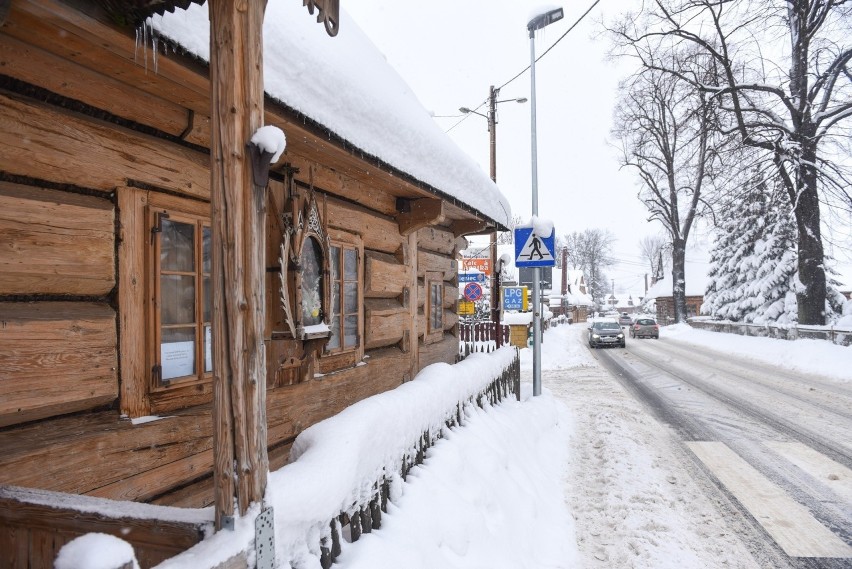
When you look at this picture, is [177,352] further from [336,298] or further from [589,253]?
[589,253]

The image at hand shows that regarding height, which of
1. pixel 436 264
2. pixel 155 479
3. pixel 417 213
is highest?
pixel 417 213

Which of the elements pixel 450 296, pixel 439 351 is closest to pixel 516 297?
pixel 450 296

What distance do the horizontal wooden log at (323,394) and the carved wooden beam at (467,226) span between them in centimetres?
294

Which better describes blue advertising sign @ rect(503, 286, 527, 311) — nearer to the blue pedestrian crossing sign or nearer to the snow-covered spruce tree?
the snow-covered spruce tree

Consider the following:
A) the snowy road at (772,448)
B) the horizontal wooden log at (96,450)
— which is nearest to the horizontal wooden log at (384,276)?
the horizontal wooden log at (96,450)

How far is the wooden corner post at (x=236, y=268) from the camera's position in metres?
1.77

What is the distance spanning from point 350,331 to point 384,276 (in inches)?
34.3

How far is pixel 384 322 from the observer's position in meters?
5.40

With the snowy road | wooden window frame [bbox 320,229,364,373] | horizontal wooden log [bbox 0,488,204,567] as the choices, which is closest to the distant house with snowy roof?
the snowy road

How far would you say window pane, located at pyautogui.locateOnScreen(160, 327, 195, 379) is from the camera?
2.79 m

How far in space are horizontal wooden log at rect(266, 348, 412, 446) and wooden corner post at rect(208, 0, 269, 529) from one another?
1817 mm

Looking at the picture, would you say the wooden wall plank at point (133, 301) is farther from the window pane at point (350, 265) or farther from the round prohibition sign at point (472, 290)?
the round prohibition sign at point (472, 290)

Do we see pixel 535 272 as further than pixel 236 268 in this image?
Yes

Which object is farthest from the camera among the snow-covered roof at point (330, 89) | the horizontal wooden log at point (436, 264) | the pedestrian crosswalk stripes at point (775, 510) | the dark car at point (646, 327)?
the dark car at point (646, 327)
